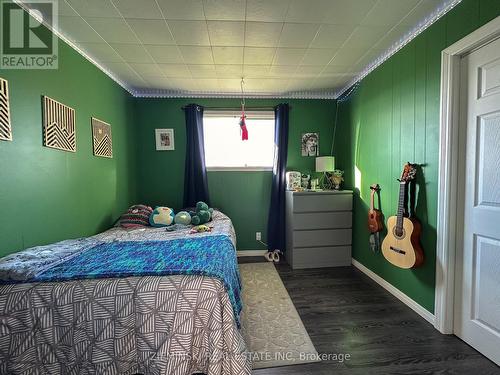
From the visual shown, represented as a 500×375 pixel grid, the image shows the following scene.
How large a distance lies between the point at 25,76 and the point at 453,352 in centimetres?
340

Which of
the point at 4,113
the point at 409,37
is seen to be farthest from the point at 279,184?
the point at 4,113

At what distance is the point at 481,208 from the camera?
1542 mm

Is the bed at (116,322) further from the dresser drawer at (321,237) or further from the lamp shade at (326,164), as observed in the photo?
the lamp shade at (326,164)

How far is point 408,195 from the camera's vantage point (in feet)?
6.72

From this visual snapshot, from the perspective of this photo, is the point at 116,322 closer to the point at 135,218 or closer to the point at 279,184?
the point at 135,218

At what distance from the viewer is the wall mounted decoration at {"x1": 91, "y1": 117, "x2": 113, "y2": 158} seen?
245 cm

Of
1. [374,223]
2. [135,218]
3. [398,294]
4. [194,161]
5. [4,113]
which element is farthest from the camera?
[194,161]

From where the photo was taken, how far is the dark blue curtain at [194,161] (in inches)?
133

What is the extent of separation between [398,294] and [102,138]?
3381mm

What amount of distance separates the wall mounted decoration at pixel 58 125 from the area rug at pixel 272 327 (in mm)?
2051

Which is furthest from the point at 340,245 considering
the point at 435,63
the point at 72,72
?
the point at 72,72

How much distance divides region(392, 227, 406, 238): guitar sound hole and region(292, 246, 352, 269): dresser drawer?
1.07 m

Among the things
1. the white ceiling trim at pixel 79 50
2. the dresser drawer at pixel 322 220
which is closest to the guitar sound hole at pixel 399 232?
the dresser drawer at pixel 322 220

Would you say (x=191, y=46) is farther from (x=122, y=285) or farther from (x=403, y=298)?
(x=403, y=298)
